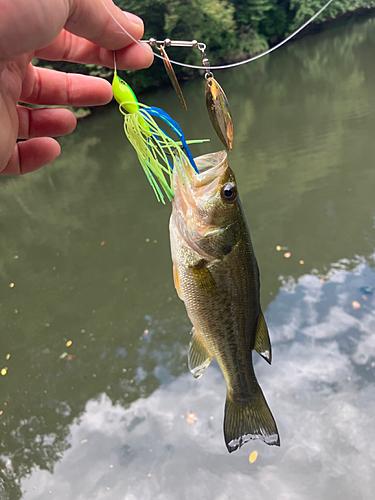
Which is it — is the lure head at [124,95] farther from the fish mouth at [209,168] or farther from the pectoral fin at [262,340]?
the pectoral fin at [262,340]

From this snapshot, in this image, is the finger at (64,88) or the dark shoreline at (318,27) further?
the dark shoreline at (318,27)

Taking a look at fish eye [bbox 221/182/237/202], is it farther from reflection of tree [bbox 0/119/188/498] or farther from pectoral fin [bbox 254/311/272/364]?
reflection of tree [bbox 0/119/188/498]

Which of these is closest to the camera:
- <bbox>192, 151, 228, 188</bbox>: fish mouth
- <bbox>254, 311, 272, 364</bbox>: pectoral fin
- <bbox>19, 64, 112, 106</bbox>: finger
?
<bbox>192, 151, 228, 188</bbox>: fish mouth

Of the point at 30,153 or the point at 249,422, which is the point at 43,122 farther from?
the point at 249,422

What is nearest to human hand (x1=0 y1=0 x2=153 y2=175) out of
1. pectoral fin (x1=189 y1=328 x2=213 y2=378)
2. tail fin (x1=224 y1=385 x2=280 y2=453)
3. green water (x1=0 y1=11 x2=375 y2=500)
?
pectoral fin (x1=189 y1=328 x2=213 y2=378)

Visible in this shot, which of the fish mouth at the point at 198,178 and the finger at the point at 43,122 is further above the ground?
the finger at the point at 43,122

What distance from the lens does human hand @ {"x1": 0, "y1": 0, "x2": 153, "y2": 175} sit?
50.3 inches

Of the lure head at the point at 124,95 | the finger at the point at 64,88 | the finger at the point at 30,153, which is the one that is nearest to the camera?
the lure head at the point at 124,95

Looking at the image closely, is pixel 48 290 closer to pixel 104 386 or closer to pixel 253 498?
pixel 104 386

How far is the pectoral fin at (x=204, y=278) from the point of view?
5.04 ft

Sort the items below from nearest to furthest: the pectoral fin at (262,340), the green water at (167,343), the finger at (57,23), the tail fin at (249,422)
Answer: the finger at (57,23) < the pectoral fin at (262,340) < the tail fin at (249,422) < the green water at (167,343)

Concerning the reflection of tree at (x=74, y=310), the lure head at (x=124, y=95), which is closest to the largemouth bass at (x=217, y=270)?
the lure head at (x=124, y=95)

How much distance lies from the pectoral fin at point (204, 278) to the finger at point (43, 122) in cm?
132

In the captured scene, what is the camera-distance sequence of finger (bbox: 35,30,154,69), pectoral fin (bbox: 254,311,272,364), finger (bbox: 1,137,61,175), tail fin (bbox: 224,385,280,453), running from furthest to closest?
finger (bbox: 1,137,61,175)
tail fin (bbox: 224,385,280,453)
pectoral fin (bbox: 254,311,272,364)
finger (bbox: 35,30,154,69)
